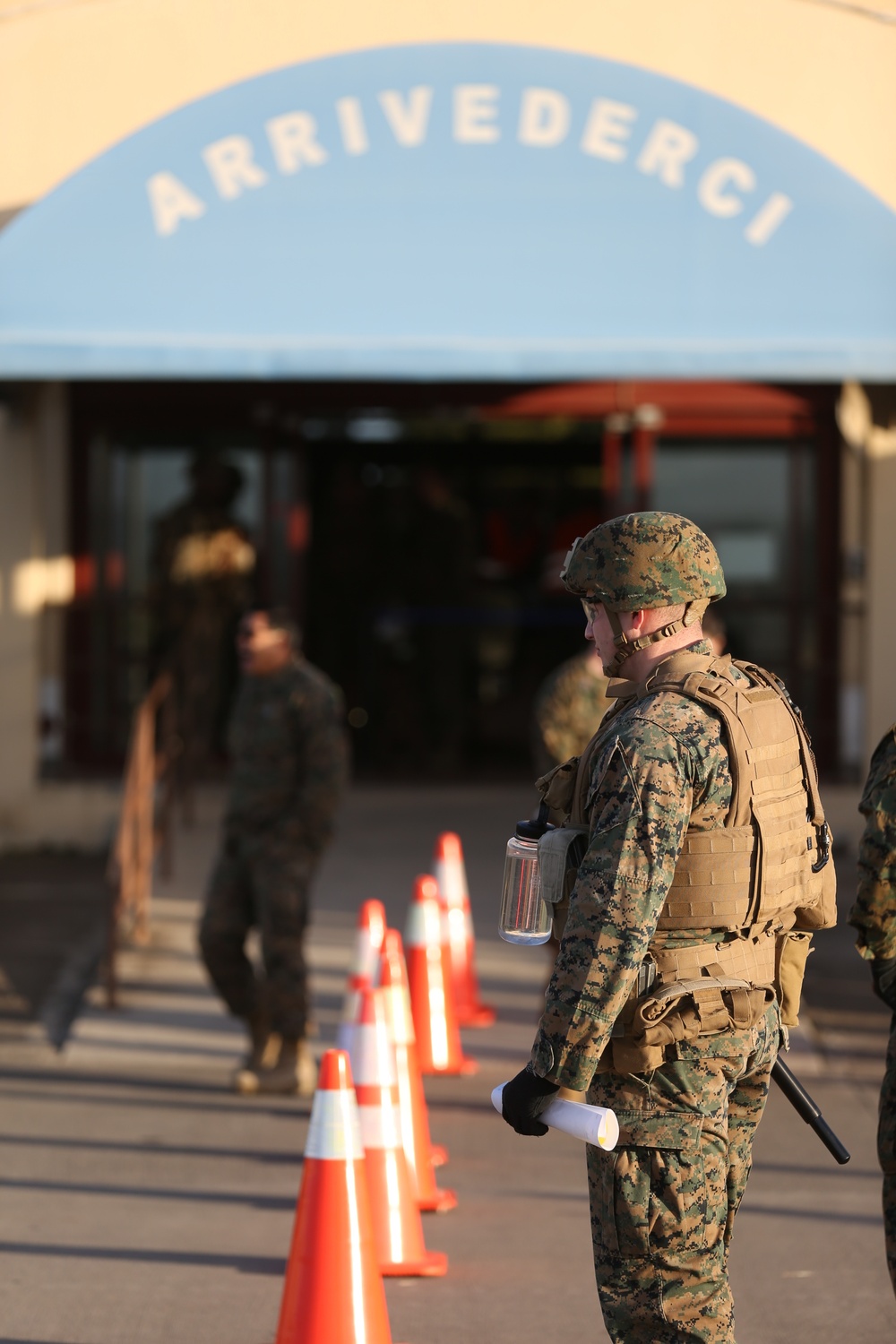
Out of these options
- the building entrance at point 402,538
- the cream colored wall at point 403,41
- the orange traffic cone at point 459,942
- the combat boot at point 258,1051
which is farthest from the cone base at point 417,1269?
the building entrance at point 402,538

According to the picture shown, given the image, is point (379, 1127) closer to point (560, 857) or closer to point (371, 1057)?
point (371, 1057)

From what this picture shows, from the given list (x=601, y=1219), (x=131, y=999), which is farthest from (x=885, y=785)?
(x=131, y=999)

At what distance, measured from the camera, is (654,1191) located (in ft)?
11.3

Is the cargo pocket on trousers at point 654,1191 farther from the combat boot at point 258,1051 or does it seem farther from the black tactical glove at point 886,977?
the combat boot at point 258,1051

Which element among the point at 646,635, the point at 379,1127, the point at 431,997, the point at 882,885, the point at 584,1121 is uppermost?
the point at 646,635

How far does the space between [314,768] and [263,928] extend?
27.4 inches

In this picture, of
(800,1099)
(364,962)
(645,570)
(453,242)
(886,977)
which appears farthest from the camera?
(453,242)

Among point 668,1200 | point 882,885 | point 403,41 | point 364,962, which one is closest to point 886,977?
point 882,885

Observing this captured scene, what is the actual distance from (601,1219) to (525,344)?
22.7 ft

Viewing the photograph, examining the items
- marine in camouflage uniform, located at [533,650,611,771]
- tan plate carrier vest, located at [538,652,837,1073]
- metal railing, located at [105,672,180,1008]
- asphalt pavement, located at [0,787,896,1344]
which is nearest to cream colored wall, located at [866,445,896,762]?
asphalt pavement, located at [0,787,896,1344]

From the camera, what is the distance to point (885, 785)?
4.03 m

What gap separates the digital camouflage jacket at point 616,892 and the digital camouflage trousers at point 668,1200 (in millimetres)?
203

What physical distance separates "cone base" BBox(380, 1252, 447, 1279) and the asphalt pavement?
29 millimetres

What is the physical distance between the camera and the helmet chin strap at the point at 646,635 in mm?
3602
